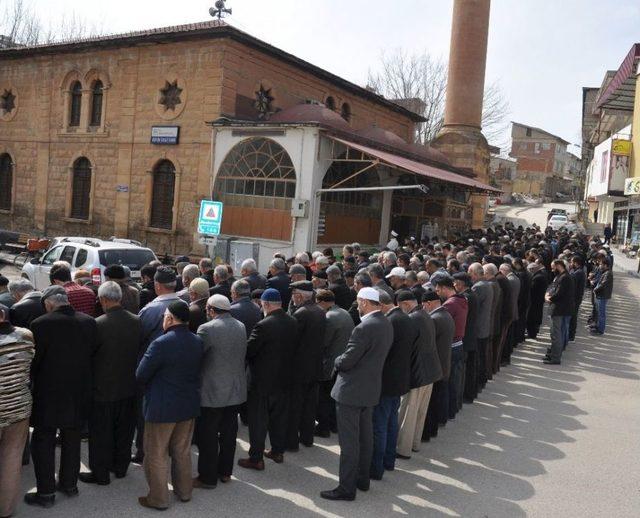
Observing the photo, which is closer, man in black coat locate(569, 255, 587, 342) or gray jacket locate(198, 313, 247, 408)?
gray jacket locate(198, 313, 247, 408)

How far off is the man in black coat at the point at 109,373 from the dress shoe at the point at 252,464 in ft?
4.02

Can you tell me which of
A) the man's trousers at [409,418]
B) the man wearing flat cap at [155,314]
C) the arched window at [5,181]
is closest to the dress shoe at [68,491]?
the man wearing flat cap at [155,314]

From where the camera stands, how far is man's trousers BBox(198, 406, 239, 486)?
5289 millimetres

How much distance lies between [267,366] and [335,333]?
98 cm

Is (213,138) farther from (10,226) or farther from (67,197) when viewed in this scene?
(10,226)

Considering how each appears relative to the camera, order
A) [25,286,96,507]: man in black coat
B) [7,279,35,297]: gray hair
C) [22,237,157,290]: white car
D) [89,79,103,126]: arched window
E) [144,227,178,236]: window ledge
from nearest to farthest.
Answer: [25,286,96,507]: man in black coat
[7,279,35,297]: gray hair
[22,237,157,290]: white car
[144,227,178,236]: window ledge
[89,79,103,126]: arched window

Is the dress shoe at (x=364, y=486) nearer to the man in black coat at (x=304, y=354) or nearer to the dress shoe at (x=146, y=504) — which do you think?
the man in black coat at (x=304, y=354)

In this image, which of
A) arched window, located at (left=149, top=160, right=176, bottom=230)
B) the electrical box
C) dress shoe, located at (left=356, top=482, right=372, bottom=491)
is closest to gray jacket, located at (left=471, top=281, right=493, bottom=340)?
dress shoe, located at (left=356, top=482, right=372, bottom=491)

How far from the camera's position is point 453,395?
764cm

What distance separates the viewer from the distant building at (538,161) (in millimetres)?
81750

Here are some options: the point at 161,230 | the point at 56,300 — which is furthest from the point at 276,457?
the point at 161,230

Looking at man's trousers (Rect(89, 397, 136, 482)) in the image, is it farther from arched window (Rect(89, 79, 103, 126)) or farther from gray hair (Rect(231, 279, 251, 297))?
arched window (Rect(89, 79, 103, 126))

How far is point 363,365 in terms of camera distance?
5230 mm

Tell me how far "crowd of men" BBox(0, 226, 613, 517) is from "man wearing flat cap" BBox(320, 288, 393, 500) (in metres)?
0.01
